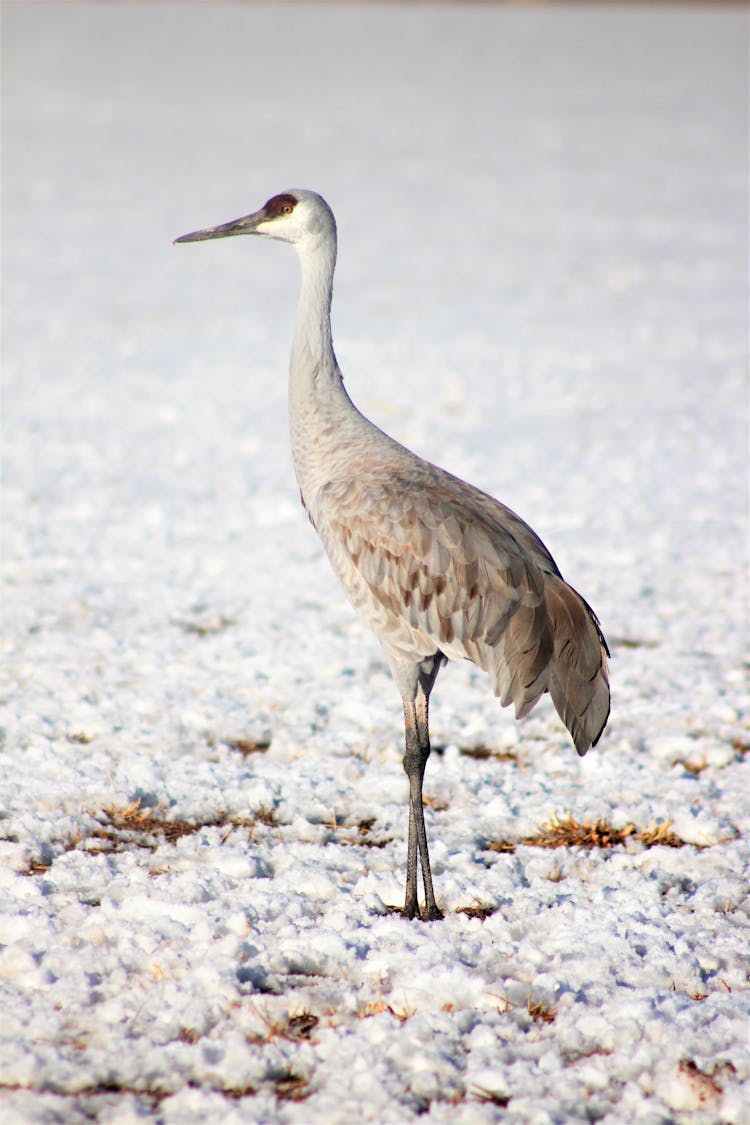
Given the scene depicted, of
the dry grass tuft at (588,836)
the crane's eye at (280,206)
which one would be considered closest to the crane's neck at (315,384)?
the crane's eye at (280,206)

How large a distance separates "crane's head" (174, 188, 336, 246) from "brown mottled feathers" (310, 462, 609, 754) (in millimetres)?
1346

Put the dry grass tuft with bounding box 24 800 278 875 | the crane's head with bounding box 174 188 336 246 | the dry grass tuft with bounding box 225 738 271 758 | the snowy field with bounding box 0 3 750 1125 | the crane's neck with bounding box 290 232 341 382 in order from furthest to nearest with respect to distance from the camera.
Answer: the dry grass tuft with bounding box 225 738 271 758 → the crane's head with bounding box 174 188 336 246 → the crane's neck with bounding box 290 232 341 382 → the dry grass tuft with bounding box 24 800 278 875 → the snowy field with bounding box 0 3 750 1125

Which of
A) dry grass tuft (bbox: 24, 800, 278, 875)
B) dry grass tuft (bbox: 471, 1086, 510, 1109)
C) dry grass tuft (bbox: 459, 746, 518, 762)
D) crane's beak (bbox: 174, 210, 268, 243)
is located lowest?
dry grass tuft (bbox: 471, 1086, 510, 1109)

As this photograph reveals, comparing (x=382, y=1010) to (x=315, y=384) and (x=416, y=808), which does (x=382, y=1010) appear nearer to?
(x=416, y=808)

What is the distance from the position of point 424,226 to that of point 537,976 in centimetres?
1780

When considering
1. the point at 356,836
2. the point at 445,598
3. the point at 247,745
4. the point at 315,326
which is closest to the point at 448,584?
the point at 445,598

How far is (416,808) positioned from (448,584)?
0.82m

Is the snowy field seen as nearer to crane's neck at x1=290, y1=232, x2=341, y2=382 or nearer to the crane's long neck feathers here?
the crane's long neck feathers

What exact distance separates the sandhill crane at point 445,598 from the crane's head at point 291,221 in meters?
1.16

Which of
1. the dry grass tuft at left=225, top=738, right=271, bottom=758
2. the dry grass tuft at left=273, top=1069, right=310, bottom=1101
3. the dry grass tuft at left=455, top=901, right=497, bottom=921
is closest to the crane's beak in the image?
the dry grass tuft at left=225, top=738, right=271, bottom=758

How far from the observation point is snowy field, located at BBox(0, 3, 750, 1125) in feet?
12.2

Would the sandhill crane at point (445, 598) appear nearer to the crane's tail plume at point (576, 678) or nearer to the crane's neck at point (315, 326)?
the crane's tail plume at point (576, 678)

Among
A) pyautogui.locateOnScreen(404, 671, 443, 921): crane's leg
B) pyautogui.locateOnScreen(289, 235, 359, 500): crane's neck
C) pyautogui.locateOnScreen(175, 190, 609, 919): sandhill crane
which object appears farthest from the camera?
pyautogui.locateOnScreen(289, 235, 359, 500): crane's neck

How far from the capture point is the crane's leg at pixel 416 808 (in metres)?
4.50
